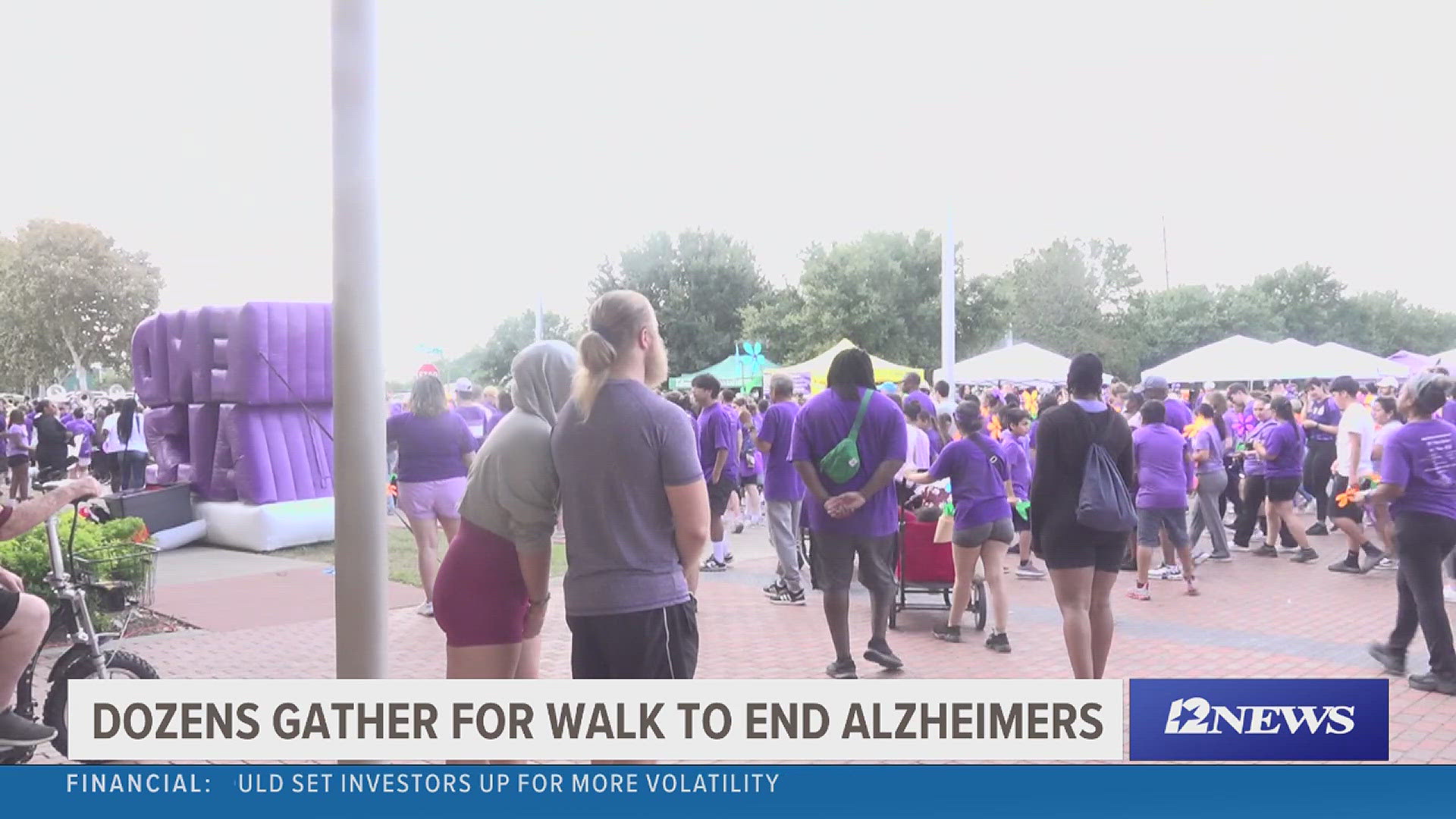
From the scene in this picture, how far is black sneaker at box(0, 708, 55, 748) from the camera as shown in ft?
12.0

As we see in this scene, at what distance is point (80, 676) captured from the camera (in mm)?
4191

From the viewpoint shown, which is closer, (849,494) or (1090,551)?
(1090,551)

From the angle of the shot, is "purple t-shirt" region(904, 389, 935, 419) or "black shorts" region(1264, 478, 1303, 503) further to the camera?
"black shorts" region(1264, 478, 1303, 503)

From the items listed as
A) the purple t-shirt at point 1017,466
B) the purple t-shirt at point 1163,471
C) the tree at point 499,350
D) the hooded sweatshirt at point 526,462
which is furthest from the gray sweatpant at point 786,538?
the tree at point 499,350

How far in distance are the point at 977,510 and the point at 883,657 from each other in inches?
48.5

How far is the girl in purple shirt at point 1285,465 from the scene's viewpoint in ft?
34.2

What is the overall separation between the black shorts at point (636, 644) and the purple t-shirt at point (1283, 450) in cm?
914

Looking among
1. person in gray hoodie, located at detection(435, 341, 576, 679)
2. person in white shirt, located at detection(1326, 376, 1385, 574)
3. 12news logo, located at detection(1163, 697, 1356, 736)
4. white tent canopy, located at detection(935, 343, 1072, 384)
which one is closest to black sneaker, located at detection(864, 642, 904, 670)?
12news logo, located at detection(1163, 697, 1356, 736)

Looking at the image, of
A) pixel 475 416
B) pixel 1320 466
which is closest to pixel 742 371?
pixel 1320 466

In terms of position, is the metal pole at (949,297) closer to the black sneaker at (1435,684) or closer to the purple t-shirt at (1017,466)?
the purple t-shirt at (1017,466)

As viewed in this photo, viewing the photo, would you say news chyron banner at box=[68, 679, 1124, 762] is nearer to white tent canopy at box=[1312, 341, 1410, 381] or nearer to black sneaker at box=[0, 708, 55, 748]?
black sneaker at box=[0, 708, 55, 748]

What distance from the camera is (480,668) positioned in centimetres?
334

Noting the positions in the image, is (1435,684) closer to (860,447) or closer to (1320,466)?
(860,447)
